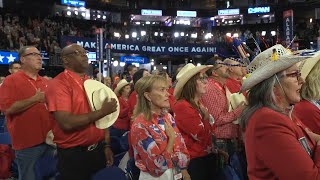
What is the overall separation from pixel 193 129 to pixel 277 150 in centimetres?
185

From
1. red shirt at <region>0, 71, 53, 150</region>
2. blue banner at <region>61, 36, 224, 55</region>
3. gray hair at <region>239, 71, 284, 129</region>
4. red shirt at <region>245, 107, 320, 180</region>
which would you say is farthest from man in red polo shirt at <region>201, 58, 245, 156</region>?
blue banner at <region>61, 36, 224, 55</region>

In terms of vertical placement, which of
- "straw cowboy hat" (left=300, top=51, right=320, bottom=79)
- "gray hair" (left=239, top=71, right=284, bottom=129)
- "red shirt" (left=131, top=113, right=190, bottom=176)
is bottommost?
"red shirt" (left=131, top=113, right=190, bottom=176)

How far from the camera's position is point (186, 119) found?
11.4 feet

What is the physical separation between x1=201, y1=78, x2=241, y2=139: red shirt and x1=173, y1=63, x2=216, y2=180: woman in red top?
200mm

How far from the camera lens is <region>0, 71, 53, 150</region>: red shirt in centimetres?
408

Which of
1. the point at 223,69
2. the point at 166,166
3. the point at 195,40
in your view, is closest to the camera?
the point at 166,166

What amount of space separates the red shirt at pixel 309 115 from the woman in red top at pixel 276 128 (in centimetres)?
46

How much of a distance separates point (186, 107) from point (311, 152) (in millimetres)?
1820

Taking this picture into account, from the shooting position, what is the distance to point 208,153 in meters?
3.62

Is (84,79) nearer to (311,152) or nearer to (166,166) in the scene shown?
(166,166)

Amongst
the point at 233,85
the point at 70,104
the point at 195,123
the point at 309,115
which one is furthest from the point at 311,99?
the point at 233,85

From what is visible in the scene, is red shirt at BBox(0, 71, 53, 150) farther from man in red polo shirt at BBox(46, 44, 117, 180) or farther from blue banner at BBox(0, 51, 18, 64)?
blue banner at BBox(0, 51, 18, 64)

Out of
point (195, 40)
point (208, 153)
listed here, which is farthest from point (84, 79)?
point (195, 40)

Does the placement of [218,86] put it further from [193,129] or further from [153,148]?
[153,148]
